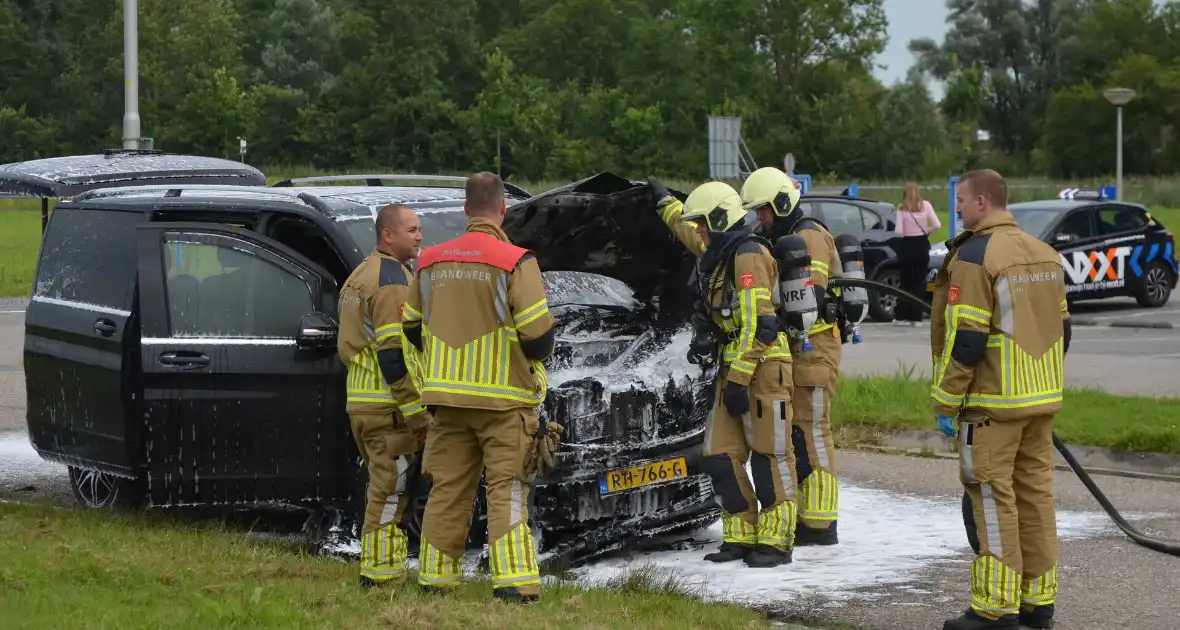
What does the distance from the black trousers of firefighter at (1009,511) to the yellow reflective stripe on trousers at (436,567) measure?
6.84 ft

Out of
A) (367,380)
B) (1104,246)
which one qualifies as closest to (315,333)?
(367,380)

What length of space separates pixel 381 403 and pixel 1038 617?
112 inches

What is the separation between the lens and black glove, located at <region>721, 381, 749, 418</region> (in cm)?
731

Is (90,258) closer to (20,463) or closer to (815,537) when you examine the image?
(20,463)

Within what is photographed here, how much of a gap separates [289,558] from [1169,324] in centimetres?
1411

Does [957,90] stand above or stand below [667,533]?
above

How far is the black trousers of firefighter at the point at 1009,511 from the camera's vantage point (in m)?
6.20

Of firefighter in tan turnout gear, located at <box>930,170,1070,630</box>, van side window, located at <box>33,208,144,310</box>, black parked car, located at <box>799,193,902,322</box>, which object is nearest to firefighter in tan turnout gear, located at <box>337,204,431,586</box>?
van side window, located at <box>33,208,144,310</box>

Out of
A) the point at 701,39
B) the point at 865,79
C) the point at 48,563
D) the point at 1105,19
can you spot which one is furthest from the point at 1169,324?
the point at 1105,19

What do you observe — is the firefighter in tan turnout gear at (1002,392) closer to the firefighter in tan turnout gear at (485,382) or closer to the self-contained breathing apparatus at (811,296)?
the self-contained breathing apparatus at (811,296)

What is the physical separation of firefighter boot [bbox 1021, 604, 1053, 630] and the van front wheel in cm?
440

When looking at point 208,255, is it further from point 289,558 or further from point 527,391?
point 527,391

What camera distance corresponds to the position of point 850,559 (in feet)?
25.0

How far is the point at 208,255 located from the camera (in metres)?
7.50
